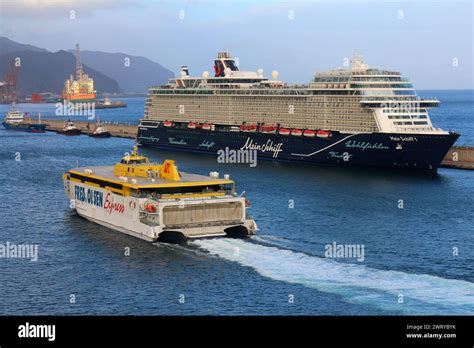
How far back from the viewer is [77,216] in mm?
56281

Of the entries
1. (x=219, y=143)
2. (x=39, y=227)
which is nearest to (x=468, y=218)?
(x=39, y=227)

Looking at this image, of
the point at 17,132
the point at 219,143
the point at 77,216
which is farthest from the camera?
the point at 17,132

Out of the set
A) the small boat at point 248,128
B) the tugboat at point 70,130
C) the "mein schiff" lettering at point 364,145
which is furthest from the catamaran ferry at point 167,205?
the tugboat at point 70,130

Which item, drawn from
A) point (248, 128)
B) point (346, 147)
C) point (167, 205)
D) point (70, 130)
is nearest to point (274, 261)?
point (167, 205)

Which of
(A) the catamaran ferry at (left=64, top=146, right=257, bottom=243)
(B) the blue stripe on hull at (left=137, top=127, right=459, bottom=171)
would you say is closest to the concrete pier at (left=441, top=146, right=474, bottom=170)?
(B) the blue stripe on hull at (left=137, top=127, right=459, bottom=171)

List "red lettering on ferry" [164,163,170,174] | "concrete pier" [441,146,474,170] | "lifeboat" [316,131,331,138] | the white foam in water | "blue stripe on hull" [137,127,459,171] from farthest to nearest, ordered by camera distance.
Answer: "lifeboat" [316,131,331,138] → "concrete pier" [441,146,474,170] → "blue stripe on hull" [137,127,459,171] → "red lettering on ferry" [164,163,170,174] → the white foam in water

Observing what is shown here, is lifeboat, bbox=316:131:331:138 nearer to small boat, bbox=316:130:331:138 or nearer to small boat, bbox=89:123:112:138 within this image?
small boat, bbox=316:130:331:138

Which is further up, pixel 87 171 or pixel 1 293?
pixel 87 171

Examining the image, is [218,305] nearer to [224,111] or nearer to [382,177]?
[382,177]

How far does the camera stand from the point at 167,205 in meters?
45.3

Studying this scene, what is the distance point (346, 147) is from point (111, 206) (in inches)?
1619

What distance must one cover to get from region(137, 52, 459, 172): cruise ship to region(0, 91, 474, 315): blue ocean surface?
43.5ft

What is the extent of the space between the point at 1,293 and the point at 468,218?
3100 centimetres

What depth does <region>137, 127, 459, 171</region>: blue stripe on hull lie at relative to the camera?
262 ft
